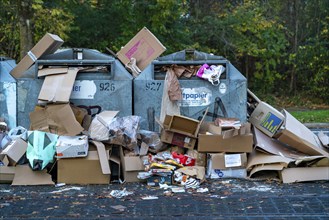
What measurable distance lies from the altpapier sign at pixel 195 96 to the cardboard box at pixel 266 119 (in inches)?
28.4

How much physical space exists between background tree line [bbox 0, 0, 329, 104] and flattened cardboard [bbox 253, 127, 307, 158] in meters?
7.82

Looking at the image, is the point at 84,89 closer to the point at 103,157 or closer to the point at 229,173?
the point at 103,157

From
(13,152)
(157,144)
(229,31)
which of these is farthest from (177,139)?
(229,31)

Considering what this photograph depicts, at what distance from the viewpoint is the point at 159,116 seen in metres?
7.80

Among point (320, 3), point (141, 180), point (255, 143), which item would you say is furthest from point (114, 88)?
point (320, 3)

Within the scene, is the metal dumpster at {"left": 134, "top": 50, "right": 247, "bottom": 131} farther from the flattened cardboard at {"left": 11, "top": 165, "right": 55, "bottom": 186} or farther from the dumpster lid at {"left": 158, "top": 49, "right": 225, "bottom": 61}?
the flattened cardboard at {"left": 11, "top": 165, "right": 55, "bottom": 186}

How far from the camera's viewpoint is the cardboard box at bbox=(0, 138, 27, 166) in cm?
703

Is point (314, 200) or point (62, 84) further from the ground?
point (62, 84)

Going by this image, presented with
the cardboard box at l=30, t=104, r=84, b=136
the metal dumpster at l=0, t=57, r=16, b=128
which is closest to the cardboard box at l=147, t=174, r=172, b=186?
the cardboard box at l=30, t=104, r=84, b=136

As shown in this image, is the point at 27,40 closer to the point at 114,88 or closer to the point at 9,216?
the point at 114,88

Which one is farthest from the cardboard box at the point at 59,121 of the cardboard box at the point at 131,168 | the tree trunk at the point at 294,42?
the tree trunk at the point at 294,42

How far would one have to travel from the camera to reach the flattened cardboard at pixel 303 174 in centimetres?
698

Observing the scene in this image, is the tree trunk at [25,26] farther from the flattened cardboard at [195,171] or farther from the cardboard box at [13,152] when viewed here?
the flattened cardboard at [195,171]

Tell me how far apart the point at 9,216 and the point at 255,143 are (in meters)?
3.27
